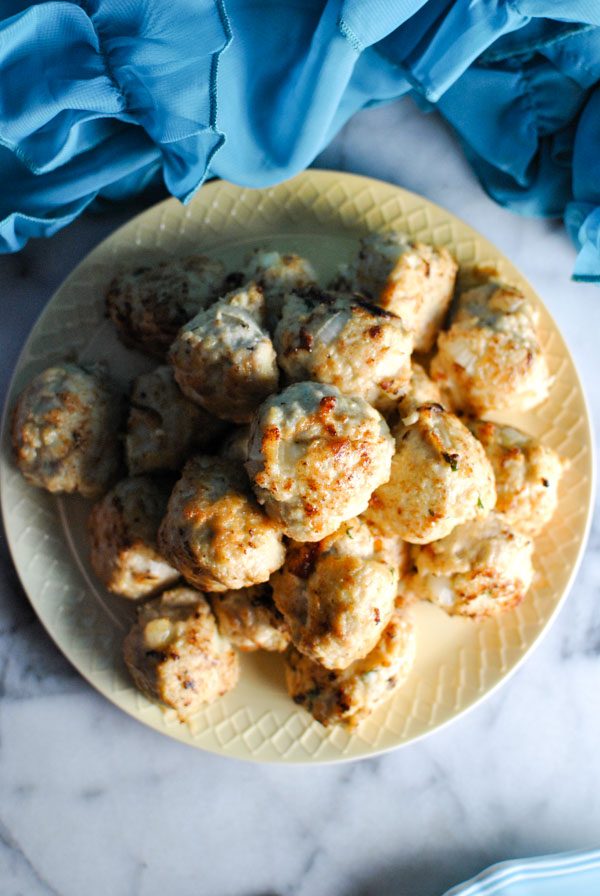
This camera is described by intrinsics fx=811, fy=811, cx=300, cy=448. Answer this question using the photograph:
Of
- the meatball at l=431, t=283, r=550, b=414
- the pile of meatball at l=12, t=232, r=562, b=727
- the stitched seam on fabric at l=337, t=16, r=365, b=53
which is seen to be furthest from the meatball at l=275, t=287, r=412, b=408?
the stitched seam on fabric at l=337, t=16, r=365, b=53

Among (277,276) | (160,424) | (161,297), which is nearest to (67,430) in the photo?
(160,424)

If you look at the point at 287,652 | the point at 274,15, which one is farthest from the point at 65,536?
the point at 274,15

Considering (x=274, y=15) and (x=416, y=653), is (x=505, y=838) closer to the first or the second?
(x=416, y=653)

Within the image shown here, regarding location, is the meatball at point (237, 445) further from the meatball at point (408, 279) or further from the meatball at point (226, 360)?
the meatball at point (408, 279)

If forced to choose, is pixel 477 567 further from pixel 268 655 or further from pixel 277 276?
pixel 277 276

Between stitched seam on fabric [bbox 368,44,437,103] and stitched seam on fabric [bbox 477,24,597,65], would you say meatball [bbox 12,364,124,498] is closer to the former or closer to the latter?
stitched seam on fabric [bbox 368,44,437,103]

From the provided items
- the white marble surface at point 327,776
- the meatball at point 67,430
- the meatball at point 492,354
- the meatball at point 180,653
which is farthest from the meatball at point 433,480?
the white marble surface at point 327,776
